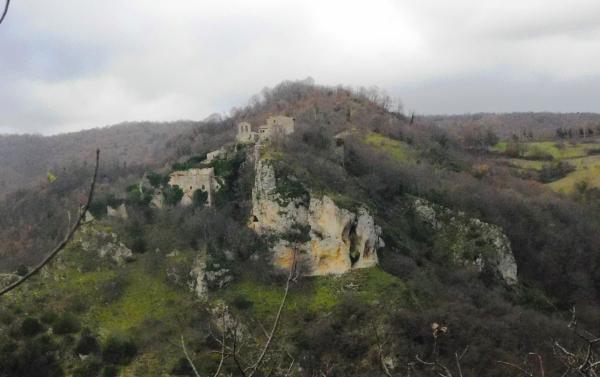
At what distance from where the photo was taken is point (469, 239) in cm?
4141

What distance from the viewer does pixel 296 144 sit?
1604 inches

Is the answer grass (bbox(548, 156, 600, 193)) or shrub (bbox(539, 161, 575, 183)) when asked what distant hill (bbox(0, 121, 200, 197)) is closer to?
shrub (bbox(539, 161, 575, 183))

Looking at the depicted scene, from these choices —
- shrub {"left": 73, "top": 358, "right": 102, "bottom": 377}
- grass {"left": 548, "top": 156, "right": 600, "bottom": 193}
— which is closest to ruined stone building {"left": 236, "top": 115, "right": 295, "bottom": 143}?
shrub {"left": 73, "top": 358, "right": 102, "bottom": 377}

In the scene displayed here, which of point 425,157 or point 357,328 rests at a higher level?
point 425,157

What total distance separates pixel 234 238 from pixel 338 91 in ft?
167

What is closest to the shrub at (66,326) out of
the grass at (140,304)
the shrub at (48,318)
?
the shrub at (48,318)

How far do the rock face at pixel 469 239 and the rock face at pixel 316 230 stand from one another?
24.2 feet

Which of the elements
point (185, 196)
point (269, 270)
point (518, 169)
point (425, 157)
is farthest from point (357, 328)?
point (518, 169)

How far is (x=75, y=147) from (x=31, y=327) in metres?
95.2

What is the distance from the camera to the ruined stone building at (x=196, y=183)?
129ft

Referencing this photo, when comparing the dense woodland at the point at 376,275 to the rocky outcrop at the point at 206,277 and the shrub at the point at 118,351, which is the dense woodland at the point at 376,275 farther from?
the rocky outcrop at the point at 206,277

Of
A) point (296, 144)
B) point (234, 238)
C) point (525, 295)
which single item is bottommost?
point (525, 295)

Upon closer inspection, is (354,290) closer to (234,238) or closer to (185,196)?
(234,238)

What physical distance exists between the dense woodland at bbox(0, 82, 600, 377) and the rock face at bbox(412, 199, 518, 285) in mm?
875
